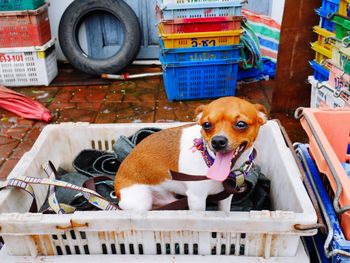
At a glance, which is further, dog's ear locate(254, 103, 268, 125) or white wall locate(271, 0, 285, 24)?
white wall locate(271, 0, 285, 24)

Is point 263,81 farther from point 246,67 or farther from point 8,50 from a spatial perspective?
point 8,50

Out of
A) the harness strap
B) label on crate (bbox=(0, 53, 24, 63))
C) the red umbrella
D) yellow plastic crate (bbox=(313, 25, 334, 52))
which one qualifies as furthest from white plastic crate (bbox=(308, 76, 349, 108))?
label on crate (bbox=(0, 53, 24, 63))

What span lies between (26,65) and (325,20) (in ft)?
10.8

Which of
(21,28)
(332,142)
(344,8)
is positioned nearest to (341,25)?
(344,8)

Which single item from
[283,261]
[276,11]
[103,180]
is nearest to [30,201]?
[103,180]

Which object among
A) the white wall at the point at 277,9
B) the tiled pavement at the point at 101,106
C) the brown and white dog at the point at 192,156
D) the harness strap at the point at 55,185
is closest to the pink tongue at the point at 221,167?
the brown and white dog at the point at 192,156

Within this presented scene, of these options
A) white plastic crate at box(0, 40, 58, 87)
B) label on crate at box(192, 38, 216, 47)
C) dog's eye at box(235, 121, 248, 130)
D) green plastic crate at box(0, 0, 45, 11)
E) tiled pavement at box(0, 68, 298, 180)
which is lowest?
tiled pavement at box(0, 68, 298, 180)

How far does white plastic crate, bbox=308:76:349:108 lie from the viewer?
3.00 metres

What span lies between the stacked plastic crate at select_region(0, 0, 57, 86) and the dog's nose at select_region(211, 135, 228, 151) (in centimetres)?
354

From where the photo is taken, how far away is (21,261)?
1.61 metres

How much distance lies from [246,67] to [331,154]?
2935mm

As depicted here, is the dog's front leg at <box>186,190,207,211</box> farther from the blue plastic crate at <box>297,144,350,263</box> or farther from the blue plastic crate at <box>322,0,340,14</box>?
the blue plastic crate at <box>322,0,340,14</box>

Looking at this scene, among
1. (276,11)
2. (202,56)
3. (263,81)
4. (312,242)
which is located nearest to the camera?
(312,242)

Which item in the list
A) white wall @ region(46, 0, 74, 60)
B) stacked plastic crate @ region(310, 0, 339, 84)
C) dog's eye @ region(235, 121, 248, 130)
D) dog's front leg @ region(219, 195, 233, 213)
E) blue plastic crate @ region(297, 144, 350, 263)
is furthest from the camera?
white wall @ region(46, 0, 74, 60)
